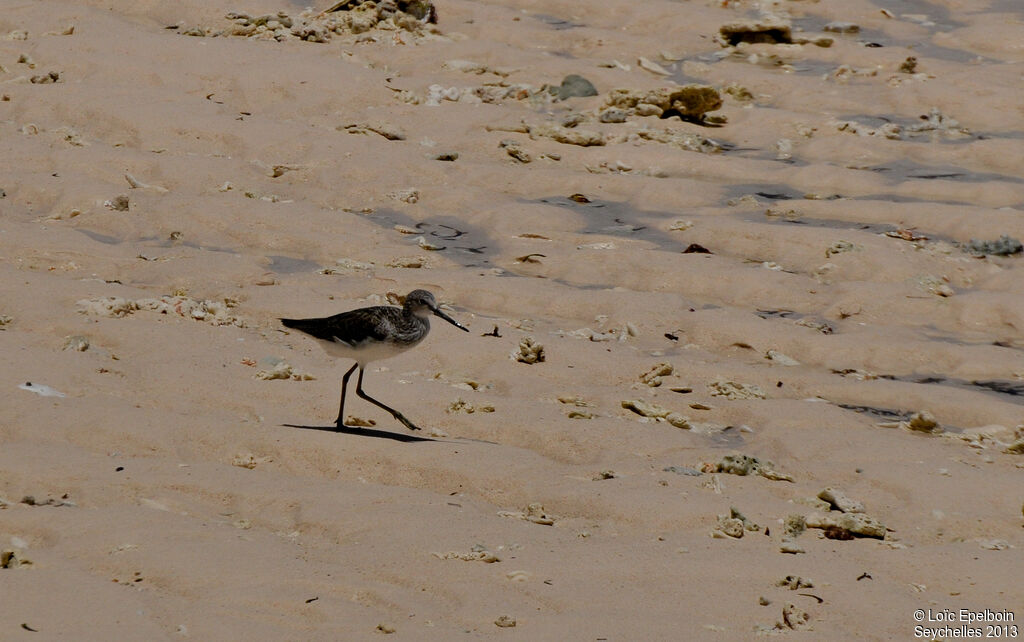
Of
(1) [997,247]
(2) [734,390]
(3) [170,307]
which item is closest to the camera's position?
(2) [734,390]

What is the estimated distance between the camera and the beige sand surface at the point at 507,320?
456 cm

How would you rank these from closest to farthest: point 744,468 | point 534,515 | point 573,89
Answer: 1. point 534,515
2. point 744,468
3. point 573,89

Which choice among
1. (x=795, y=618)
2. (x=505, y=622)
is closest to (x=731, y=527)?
(x=795, y=618)

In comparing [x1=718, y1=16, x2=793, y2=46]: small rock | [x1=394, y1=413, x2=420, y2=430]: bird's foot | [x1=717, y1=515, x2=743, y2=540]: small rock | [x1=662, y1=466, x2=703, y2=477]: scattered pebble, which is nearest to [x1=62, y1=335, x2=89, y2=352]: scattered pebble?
[x1=394, y1=413, x2=420, y2=430]: bird's foot

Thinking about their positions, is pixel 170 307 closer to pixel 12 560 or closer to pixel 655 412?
pixel 655 412

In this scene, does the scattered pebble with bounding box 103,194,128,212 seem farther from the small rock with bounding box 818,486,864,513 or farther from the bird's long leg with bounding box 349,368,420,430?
the small rock with bounding box 818,486,864,513

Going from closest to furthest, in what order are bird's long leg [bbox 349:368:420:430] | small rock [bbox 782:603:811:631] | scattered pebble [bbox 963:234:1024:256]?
small rock [bbox 782:603:811:631] → bird's long leg [bbox 349:368:420:430] → scattered pebble [bbox 963:234:1024:256]

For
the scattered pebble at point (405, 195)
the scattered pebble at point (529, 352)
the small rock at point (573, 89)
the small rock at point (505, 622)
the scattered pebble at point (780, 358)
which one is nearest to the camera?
the small rock at point (505, 622)

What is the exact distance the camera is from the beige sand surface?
4562 millimetres

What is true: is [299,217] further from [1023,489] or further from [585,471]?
[1023,489]

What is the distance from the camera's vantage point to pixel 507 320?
309 inches

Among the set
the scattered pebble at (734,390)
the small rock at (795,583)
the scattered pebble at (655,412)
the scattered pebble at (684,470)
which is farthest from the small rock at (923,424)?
the small rock at (795,583)

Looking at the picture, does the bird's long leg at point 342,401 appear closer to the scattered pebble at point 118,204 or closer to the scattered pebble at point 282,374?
the scattered pebble at point 282,374

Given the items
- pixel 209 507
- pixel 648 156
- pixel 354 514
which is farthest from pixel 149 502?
pixel 648 156
